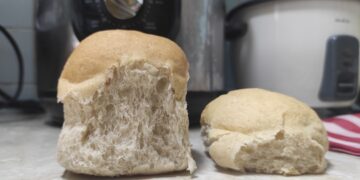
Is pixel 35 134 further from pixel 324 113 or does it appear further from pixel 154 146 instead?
pixel 324 113

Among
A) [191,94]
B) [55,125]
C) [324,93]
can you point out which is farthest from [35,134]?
[324,93]

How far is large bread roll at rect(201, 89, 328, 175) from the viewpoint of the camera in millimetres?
375

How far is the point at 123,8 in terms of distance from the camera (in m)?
0.53

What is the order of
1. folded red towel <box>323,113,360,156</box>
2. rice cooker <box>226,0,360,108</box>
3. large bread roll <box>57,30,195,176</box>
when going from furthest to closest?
rice cooker <box>226,0,360,108</box> → folded red towel <box>323,113,360,156</box> → large bread roll <box>57,30,195,176</box>

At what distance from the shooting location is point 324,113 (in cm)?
71

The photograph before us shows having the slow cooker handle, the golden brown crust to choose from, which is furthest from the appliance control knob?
the slow cooker handle

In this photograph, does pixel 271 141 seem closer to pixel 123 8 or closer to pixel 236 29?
pixel 123 8

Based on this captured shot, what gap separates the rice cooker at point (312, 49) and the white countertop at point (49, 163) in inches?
8.7

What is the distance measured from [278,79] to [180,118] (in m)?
0.38

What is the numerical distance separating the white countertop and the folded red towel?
1 cm

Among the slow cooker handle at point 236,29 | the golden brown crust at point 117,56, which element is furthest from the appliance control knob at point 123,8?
the slow cooker handle at point 236,29

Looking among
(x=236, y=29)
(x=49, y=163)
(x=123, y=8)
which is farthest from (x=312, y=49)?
(x=49, y=163)

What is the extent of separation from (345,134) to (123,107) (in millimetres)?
347

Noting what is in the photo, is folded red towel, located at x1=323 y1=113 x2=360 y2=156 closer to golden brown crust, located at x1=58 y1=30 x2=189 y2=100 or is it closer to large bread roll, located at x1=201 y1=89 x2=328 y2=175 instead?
large bread roll, located at x1=201 y1=89 x2=328 y2=175
